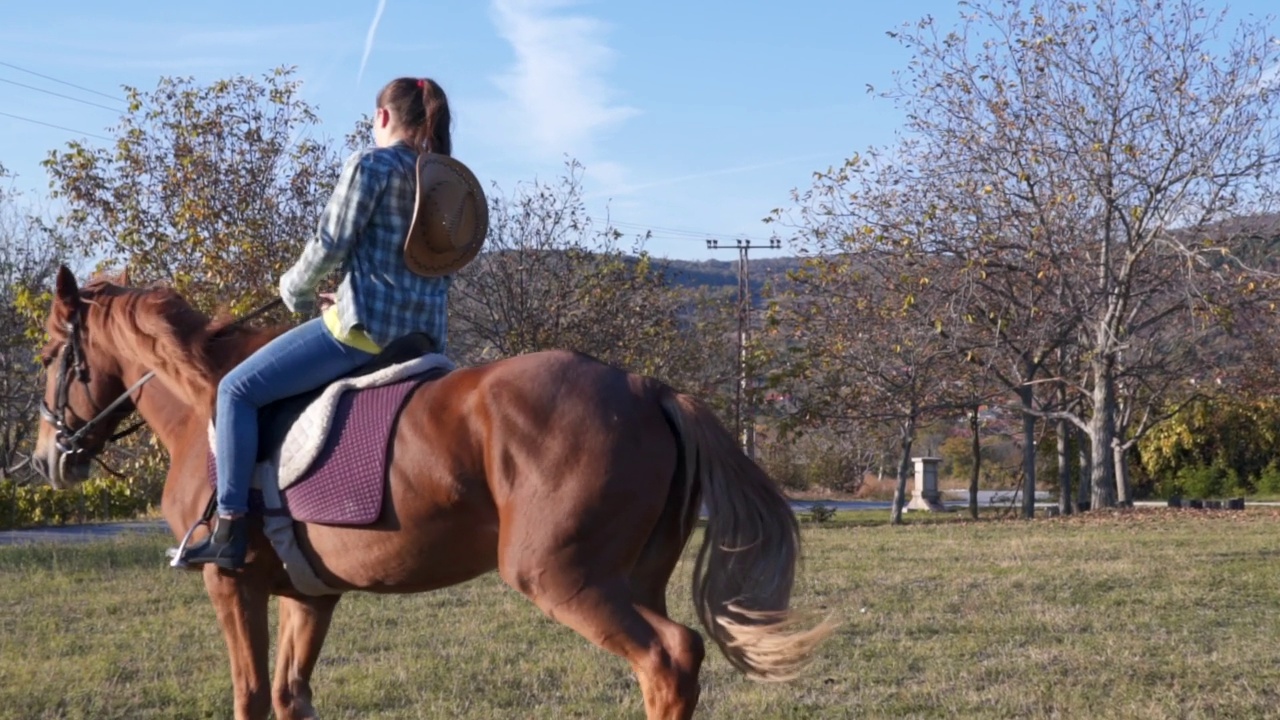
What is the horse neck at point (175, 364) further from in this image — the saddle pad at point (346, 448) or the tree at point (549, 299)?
the tree at point (549, 299)

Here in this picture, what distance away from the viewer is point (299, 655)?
556cm

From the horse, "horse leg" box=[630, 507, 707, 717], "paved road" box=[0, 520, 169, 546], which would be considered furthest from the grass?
"paved road" box=[0, 520, 169, 546]

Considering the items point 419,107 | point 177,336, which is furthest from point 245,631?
point 419,107

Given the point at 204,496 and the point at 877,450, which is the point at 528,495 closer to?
the point at 204,496

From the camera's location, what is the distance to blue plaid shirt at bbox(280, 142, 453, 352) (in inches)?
188

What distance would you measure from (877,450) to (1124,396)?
12.3m

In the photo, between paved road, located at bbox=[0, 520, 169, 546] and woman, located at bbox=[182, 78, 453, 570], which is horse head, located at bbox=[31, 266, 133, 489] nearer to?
woman, located at bbox=[182, 78, 453, 570]

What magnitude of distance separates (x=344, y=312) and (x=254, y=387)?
443 mm

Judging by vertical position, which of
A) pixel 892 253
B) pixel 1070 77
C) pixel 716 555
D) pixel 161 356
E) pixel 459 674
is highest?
pixel 1070 77

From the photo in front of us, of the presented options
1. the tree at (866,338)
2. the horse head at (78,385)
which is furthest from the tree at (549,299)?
the horse head at (78,385)

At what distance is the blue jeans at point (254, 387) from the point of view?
192 inches

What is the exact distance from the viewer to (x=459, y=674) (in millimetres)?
7199

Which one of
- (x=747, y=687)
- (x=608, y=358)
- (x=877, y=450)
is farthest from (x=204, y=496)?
(x=877, y=450)

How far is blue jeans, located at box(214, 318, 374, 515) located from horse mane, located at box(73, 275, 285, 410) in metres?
0.47
